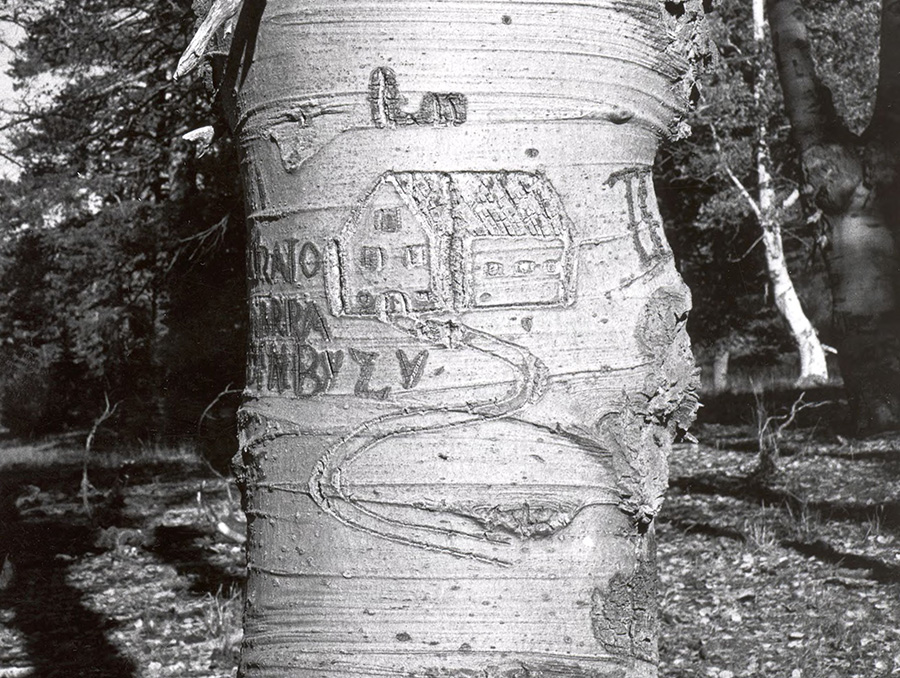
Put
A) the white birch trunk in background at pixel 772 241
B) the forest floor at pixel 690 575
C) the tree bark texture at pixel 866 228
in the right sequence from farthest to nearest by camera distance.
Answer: the white birch trunk in background at pixel 772 241
the tree bark texture at pixel 866 228
the forest floor at pixel 690 575

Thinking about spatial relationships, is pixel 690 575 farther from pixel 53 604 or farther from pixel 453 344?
pixel 453 344

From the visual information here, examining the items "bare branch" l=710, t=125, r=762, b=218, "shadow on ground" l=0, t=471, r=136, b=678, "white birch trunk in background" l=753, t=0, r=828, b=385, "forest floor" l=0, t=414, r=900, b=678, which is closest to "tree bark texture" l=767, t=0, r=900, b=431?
"forest floor" l=0, t=414, r=900, b=678

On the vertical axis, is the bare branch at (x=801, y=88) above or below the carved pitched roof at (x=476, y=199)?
above

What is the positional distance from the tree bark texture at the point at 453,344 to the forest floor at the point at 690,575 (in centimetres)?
323

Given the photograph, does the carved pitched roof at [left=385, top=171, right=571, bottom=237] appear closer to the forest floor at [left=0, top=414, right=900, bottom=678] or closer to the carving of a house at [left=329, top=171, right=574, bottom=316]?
the carving of a house at [left=329, top=171, right=574, bottom=316]

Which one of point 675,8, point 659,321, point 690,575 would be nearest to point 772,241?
point 690,575

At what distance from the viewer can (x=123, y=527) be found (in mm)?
7359

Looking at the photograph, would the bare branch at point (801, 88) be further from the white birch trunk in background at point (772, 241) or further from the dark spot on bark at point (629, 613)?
the dark spot on bark at point (629, 613)

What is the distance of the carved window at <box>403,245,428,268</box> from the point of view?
46.7 inches

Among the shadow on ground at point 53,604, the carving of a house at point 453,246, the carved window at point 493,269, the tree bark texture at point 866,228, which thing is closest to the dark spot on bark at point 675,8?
the carving of a house at point 453,246

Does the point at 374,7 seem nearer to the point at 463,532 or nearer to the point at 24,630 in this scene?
the point at 463,532

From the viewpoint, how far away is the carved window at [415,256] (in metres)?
1.19

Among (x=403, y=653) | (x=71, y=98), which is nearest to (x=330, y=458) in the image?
(x=403, y=653)

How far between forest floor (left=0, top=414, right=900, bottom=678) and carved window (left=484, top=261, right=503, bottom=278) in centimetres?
336
